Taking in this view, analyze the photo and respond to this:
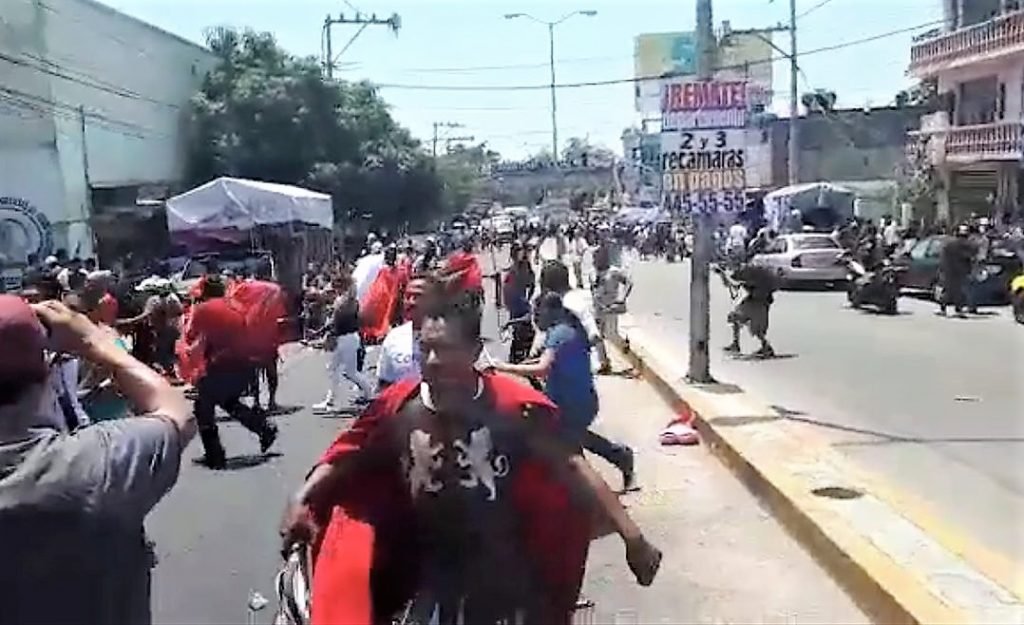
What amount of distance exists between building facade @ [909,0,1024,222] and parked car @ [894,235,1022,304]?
7.31 m

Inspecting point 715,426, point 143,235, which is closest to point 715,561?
point 715,426

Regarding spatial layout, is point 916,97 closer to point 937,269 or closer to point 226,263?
point 937,269

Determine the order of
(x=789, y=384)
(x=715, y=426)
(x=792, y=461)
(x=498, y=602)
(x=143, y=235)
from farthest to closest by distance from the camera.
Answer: (x=143, y=235) → (x=789, y=384) → (x=715, y=426) → (x=792, y=461) → (x=498, y=602)

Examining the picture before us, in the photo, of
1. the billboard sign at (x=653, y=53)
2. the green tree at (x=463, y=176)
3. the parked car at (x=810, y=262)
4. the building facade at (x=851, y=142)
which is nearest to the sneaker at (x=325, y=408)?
the parked car at (x=810, y=262)

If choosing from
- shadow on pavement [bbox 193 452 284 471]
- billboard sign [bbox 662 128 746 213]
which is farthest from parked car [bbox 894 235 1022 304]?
shadow on pavement [bbox 193 452 284 471]

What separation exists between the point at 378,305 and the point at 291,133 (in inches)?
1186

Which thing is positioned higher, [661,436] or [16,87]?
[16,87]

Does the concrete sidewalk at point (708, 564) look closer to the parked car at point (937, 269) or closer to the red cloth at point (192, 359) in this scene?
the red cloth at point (192, 359)

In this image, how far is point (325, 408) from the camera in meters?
13.6

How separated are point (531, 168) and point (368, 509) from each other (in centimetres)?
12623

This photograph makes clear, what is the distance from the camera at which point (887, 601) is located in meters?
5.86

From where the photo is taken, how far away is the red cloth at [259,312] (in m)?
10.8

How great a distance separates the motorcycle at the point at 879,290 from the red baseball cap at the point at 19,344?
22.7 metres

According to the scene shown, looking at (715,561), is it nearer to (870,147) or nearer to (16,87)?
(16,87)
